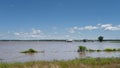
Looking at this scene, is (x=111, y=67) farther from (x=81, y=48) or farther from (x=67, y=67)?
(x=81, y=48)

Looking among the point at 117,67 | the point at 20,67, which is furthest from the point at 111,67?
the point at 20,67

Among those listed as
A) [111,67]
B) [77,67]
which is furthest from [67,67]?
[111,67]

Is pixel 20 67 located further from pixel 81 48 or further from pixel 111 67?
pixel 81 48

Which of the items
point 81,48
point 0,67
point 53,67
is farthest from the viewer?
point 81,48

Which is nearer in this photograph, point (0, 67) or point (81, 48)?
point (0, 67)

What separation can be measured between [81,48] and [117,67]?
4365 centimetres

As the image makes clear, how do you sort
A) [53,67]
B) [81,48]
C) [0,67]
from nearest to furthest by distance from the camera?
[53,67] → [0,67] → [81,48]

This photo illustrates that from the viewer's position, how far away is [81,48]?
208 ft

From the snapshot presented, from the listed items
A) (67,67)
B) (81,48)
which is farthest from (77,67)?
(81,48)

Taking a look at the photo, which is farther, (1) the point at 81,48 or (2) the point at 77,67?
(1) the point at 81,48

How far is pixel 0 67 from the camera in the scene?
18.8 m

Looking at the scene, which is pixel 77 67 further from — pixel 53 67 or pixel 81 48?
pixel 81 48

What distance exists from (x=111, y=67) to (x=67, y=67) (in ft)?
11.7

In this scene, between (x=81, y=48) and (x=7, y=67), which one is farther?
(x=81, y=48)
